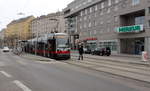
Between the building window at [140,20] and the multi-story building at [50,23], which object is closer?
the building window at [140,20]

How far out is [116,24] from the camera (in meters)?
50.5

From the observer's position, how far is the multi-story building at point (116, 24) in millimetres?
42031

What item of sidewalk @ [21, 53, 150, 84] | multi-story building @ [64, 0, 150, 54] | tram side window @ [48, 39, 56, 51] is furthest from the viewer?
multi-story building @ [64, 0, 150, 54]

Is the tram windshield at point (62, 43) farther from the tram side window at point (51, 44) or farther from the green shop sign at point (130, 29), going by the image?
the green shop sign at point (130, 29)

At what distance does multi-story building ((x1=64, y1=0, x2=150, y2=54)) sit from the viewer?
4203cm

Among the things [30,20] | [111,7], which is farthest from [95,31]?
[30,20]

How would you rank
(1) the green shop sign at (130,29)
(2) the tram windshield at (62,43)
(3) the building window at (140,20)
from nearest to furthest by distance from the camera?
(2) the tram windshield at (62,43) < (1) the green shop sign at (130,29) < (3) the building window at (140,20)

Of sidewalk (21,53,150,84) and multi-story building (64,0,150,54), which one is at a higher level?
multi-story building (64,0,150,54)

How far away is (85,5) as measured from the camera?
67125mm

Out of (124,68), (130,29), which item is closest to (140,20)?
(130,29)

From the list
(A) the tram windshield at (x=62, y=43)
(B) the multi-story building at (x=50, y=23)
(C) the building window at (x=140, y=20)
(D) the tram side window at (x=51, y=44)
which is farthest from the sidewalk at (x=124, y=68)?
(B) the multi-story building at (x=50, y=23)

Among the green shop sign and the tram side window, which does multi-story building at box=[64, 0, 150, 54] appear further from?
the tram side window

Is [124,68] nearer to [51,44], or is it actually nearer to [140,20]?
[51,44]

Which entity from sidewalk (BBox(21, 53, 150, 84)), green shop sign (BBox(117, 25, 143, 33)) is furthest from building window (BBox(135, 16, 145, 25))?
sidewalk (BBox(21, 53, 150, 84))
